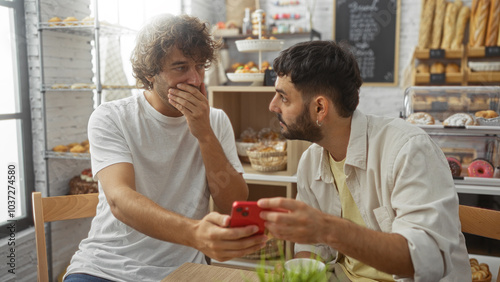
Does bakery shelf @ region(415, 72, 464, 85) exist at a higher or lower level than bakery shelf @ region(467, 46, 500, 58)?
lower

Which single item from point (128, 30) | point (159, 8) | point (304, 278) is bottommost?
point (304, 278)

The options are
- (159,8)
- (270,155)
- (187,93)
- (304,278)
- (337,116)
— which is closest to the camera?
(304,278)

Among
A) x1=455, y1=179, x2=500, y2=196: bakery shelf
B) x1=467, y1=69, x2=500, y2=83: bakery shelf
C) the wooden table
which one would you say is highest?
x1=467, y1=69, x2=500, y2=83: bakery shelf

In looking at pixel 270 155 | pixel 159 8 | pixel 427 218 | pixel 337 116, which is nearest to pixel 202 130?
pixel 337 116

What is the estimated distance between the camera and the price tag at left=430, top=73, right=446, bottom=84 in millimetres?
3943

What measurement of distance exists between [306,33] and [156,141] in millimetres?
3127

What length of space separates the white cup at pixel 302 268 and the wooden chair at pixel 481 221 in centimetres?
74

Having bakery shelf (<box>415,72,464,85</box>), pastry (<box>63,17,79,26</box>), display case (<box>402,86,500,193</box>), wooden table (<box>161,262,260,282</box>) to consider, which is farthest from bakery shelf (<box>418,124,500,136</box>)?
pastry (<box>63,17,79,26</box>)

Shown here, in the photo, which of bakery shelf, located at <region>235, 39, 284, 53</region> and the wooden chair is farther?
bakery shelf, located at <region>235, 39, 284, 53</region>

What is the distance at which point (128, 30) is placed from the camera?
10.2 feet

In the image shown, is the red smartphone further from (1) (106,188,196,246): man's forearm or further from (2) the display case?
(2) the display case

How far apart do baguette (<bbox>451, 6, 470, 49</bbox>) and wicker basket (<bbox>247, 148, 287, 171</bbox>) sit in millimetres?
2466

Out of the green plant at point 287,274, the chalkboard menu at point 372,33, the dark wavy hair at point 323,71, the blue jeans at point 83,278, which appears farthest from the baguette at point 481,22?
the blue jeans at point 83,278

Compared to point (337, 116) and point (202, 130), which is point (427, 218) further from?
point (202, 130)
